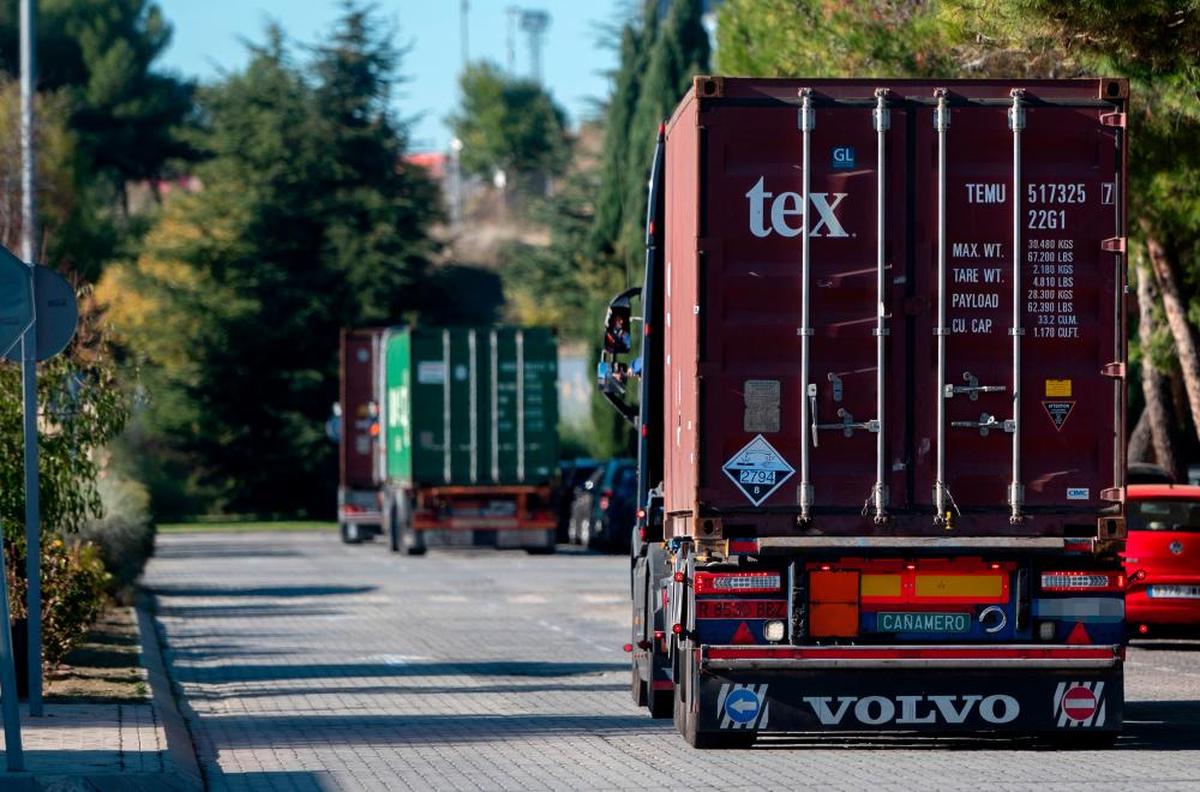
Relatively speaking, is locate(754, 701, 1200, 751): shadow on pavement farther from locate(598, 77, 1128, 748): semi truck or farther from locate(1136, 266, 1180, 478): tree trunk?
locate(1136, 266, 1180, 478): tree trunk

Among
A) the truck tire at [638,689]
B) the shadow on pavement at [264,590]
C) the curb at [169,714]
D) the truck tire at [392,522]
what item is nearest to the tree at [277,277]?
the truck tire at [392,522]

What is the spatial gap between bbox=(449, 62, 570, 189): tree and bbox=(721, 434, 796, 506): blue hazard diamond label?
311 ft

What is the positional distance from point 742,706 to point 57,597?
21.2ft

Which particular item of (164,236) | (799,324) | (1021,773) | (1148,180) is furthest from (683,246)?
(164,236)

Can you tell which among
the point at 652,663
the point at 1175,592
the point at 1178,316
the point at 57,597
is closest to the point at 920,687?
the point at 652,663

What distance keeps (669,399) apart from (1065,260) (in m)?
2.46

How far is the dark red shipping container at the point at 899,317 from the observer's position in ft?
37.8

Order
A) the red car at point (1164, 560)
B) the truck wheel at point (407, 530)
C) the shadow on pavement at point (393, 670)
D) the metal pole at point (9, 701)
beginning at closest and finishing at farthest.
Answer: the metal pole at point (9, 701) < the shadow on pavement at point (393, 670) < the red car at point (1164, 560) < the truck wheel at point (407, 530)

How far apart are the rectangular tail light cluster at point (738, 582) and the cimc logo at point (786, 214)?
175cm

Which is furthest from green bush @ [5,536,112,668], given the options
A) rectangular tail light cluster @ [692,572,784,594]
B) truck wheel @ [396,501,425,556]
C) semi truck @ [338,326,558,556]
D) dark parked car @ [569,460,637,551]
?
dark parked car @ [569,460,637,551]

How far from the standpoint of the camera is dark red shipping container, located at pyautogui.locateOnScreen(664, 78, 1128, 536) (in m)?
11.5

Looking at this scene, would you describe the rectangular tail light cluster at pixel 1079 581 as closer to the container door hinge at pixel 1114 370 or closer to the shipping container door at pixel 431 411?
the container door hinge at pixel 1114 370

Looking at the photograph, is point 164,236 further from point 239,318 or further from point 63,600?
point 63,600

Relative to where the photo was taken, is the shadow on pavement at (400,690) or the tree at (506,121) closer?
the shadow on pavement at (400,690)
